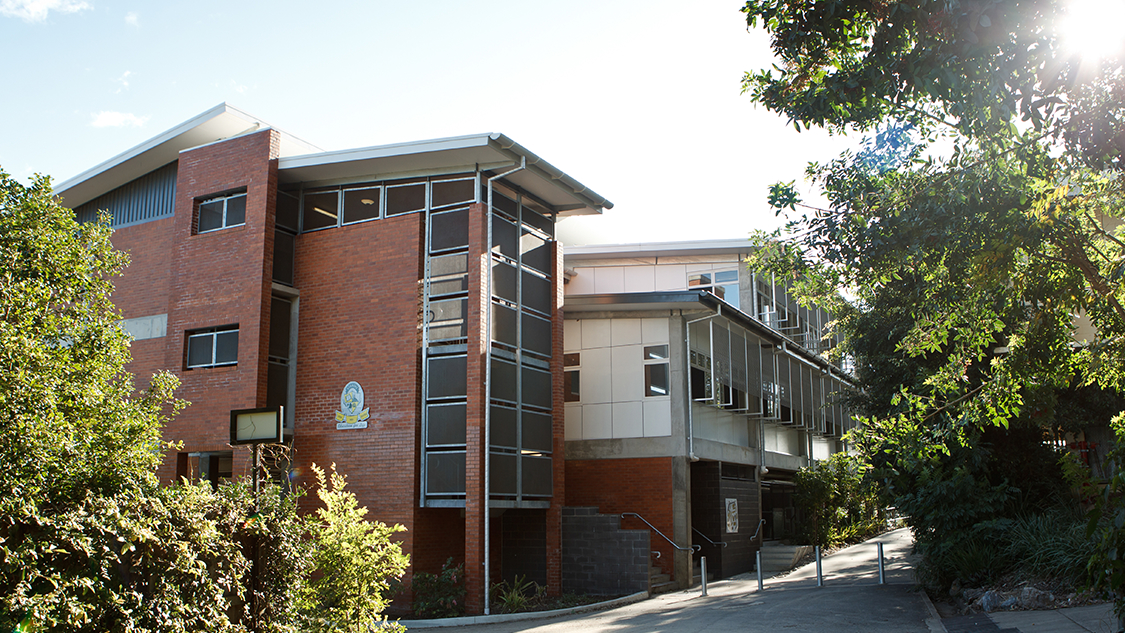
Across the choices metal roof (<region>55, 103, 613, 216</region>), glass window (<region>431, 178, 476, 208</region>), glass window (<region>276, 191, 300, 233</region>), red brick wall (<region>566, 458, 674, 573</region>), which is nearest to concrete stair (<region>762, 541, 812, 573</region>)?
red brick wall (<region>566, 458, 674, 573</region>)

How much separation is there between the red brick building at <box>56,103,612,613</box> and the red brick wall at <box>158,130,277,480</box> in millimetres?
40

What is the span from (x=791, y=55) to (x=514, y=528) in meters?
12.7

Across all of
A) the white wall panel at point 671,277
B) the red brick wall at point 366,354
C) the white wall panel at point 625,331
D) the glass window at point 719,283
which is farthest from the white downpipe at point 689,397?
the white wall panel at point 671,277

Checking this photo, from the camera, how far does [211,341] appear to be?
18.5 m

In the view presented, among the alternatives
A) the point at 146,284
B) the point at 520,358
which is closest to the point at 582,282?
the point at 520,358

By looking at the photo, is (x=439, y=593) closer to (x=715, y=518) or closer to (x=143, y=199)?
(x=715, y=518)

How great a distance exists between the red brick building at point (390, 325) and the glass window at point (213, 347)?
4cm

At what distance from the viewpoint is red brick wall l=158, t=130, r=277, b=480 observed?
17641 millimetres

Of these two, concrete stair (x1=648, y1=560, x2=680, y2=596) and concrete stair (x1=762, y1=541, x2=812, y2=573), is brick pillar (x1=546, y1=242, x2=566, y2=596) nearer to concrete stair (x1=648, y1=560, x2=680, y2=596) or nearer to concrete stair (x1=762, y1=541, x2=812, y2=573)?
concrete stair (x1=648, y1=560, x2=680, y2=596)

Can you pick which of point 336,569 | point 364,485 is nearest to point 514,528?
point 364,485

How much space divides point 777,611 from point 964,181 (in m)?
8.50

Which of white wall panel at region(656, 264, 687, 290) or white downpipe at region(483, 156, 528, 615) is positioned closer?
white downpipe at region(483, 156, 528, 615)

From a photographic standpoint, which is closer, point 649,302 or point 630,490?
point 630,490

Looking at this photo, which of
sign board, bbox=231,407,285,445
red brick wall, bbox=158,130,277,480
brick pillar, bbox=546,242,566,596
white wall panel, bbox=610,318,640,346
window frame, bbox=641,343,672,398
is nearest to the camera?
sign board, bbox=231,407,285,445
